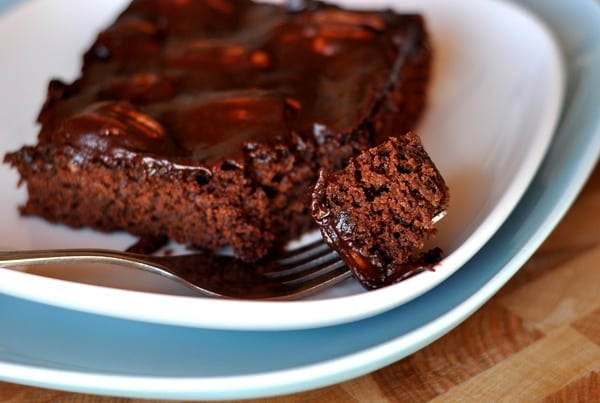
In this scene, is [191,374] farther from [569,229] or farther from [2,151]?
[2,151]

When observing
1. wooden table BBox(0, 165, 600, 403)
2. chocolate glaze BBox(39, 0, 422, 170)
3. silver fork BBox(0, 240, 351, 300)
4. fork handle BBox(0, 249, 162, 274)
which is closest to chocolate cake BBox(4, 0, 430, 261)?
chocolate glaze BBox(39, 0, 422, 170)

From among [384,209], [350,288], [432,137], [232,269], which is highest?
[384,209]

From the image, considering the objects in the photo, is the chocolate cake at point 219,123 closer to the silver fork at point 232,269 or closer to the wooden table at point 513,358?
the silver fork at point 232,269

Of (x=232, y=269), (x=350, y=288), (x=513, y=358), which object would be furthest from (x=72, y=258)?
(x=513, y=358)

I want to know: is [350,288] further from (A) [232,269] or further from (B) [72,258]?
(B) [72,258]

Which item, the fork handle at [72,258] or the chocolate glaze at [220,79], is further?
the chocolate glaze at [220,79]

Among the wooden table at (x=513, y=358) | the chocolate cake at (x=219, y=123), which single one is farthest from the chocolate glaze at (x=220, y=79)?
the wooden table at (x=513, y=358)
